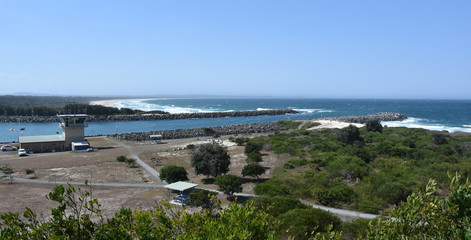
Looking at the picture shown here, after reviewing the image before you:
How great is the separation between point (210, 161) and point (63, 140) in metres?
26.0

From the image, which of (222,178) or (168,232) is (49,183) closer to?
(222,178)

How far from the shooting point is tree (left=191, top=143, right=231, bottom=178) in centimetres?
2569

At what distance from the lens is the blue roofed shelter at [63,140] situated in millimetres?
39906

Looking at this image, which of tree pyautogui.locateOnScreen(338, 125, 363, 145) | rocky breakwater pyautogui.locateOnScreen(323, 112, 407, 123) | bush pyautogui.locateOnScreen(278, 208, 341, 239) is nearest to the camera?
bush pyautogui.locateOnScreen(278, 208, 341, 239)

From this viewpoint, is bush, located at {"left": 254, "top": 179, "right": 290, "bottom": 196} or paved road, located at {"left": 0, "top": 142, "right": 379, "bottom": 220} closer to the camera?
paved road, located at {"left": 0, "top": 142, "right": 379, "bottom": 220}

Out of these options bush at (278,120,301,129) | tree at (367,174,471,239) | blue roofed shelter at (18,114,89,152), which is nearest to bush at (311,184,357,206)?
tree at (367,174,471,239)

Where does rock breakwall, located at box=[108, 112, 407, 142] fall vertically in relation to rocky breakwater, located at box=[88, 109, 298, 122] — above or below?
below

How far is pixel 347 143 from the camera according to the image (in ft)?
141

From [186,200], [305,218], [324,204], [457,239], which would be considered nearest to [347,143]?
[324,204]

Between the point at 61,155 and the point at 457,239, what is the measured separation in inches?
1571

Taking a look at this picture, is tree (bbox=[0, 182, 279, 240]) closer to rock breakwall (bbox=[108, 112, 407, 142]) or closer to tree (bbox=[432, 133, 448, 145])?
tree (bbox=[432, 133, 448, 145])

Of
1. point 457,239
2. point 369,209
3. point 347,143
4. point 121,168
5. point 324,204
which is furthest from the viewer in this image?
point 347,143

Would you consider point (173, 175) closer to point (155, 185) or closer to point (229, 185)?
point (155, 185)

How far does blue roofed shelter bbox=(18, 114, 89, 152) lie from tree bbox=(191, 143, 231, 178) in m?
21.1
